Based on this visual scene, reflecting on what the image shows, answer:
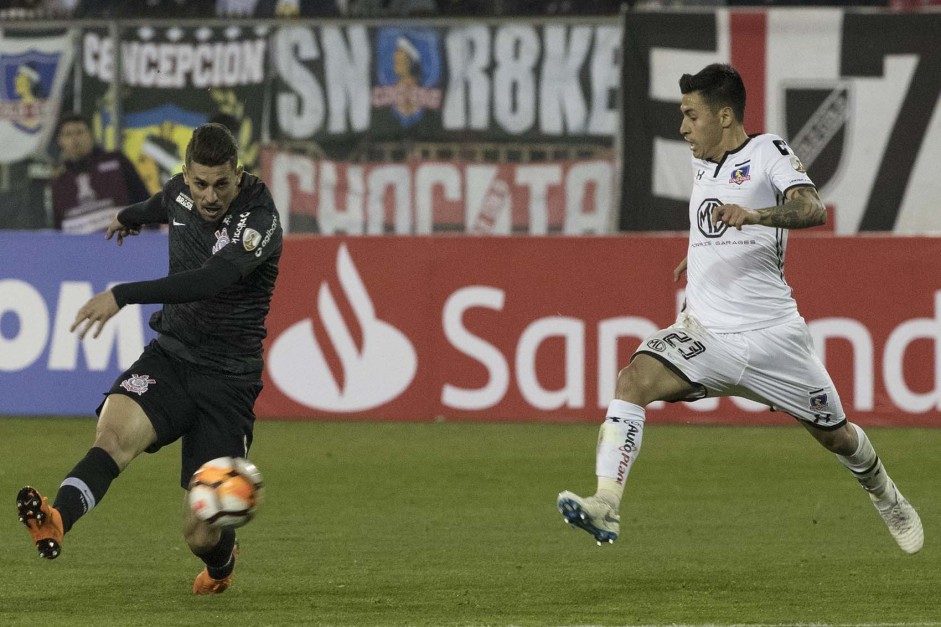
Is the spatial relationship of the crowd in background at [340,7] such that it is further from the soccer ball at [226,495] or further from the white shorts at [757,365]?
the soccer ball at [226,495]

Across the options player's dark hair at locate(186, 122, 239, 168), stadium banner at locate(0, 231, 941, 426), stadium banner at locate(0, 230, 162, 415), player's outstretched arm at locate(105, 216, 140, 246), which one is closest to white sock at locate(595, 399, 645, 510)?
player's dark hair at locate(186, 122, 239, 168)

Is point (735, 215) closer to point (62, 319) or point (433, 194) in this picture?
point (62, 319)

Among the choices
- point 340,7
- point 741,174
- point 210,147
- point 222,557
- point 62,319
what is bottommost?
point 222,557

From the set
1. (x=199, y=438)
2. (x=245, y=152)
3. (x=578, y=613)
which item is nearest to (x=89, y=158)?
(x=245, y=152)

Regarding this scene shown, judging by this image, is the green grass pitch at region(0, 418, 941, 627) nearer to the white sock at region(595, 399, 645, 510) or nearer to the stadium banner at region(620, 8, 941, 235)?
the white sock at region(595, 399, 645, 510)

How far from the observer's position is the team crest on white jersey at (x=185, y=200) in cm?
750

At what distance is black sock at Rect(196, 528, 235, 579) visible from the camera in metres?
7.27

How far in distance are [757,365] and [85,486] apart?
9.72 ft

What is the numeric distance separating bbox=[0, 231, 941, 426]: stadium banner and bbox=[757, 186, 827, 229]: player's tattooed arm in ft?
21.2

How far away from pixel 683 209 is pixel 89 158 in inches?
219

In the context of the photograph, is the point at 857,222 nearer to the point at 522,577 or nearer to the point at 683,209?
the point at 683,209

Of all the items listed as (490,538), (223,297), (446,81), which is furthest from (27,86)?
(223,297)

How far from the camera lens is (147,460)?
12.2 meters

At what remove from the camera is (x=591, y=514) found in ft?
22.1
